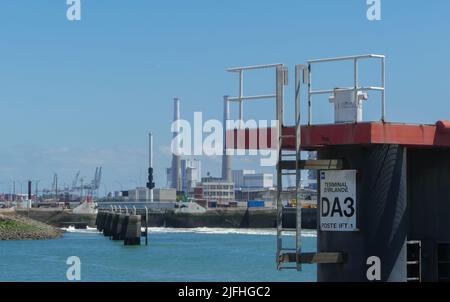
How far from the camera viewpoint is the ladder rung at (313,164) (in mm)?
14516

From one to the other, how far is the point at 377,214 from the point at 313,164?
1178 millimetres

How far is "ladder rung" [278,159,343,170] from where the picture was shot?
14.5m

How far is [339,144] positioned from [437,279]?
9.06 feet

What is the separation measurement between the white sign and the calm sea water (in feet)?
124

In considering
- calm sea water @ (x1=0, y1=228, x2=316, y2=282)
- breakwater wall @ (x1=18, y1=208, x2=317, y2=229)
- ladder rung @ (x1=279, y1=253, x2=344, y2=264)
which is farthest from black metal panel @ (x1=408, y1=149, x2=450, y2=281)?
breakwater wall @ (x1=18, y1=208, x2=317, y2=229)

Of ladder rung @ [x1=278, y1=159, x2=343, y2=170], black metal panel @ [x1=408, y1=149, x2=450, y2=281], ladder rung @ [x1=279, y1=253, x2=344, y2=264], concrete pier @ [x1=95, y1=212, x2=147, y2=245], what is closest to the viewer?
ladder rung @ [x1=278, y1=159, x2=343, y2=170]

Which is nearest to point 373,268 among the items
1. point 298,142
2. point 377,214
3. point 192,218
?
point 377,214

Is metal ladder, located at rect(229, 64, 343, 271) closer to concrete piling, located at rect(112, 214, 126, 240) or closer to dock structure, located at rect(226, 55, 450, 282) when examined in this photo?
dock structure, located at rect(226, 55, 450, 282)

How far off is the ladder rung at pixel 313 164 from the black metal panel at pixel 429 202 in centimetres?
146

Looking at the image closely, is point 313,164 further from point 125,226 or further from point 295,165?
point 125,226

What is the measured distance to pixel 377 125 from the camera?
47.6 ft
